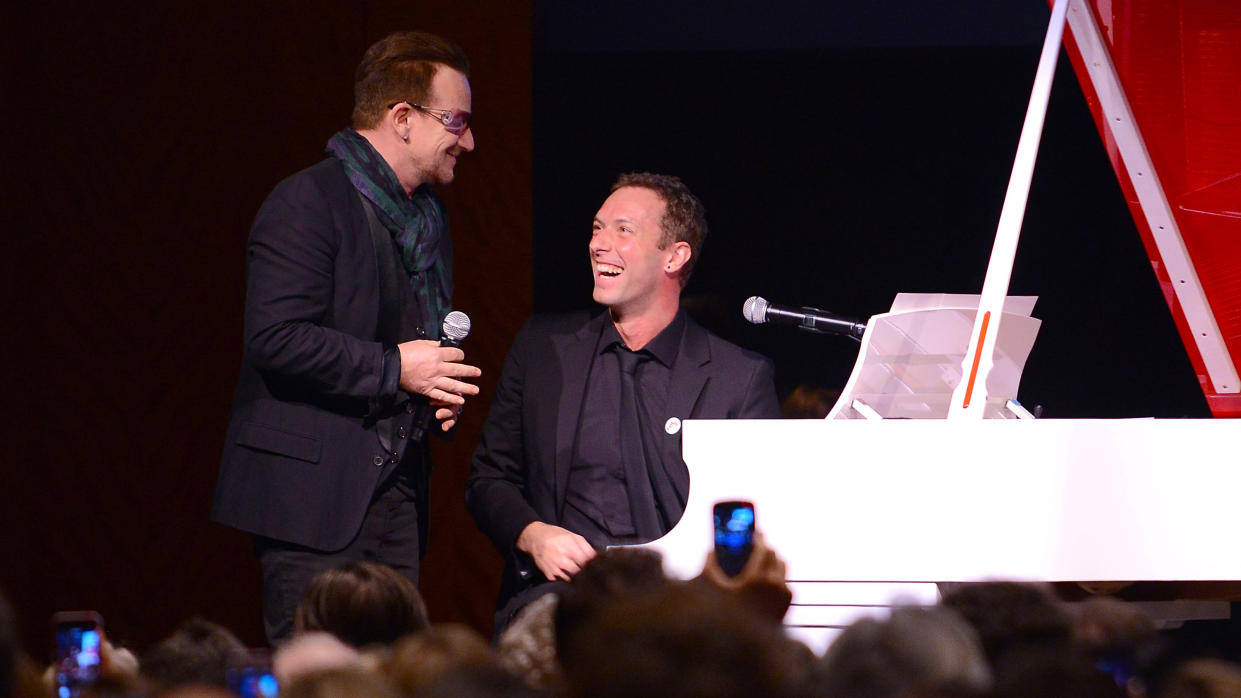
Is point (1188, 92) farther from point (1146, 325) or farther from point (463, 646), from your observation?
point (463, 646)

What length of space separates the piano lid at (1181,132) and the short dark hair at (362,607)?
179cm

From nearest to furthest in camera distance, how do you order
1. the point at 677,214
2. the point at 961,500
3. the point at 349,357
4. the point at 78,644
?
1. the point at 78,644
2. the point at 961,500
3. the point at 349,357
4. the point at 677,214

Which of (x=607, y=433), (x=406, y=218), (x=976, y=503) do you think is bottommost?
(x=976, y=503)

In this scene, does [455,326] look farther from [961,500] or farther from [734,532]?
[961,500]

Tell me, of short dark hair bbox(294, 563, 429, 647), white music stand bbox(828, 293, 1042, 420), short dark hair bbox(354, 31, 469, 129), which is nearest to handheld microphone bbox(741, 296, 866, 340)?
white music stand bbox(828, 293, 1042, 420)

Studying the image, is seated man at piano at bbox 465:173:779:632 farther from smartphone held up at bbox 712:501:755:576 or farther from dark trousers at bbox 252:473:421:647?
smartphone held up at bbox 712:501:755:576

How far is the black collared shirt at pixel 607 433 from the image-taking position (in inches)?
108

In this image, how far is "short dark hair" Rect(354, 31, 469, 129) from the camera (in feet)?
8.71

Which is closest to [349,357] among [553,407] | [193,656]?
[553,407]

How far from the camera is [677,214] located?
2994 mm

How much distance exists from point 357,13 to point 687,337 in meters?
1.71

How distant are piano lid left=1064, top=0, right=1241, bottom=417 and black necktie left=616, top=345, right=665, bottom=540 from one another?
3.60 ft

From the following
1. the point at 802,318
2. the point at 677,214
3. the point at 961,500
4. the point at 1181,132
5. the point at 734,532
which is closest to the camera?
the point at 734,532

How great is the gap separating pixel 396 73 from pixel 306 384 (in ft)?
2.23
